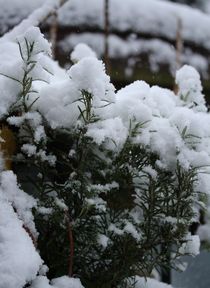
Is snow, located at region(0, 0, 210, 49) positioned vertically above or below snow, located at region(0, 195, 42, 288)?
above

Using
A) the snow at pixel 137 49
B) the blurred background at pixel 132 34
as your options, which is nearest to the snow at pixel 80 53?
the blurred background at pixel 132 34

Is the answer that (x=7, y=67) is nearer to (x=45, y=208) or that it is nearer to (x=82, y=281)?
(x=45, y=208)

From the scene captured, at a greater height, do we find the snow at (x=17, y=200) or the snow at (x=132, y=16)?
the snow at (x=132, y=16)

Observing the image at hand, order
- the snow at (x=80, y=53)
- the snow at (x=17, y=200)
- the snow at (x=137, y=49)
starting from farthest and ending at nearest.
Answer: the snow at (x=137, y=49) < the snow at (x=80, y=53) < the snow at (x=17, y=200)

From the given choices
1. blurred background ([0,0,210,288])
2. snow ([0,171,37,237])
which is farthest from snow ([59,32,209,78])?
snow ([0,171,37,237])

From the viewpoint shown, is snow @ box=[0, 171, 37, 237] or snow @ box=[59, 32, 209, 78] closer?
snow @ box=[0, 171, 37, 237]

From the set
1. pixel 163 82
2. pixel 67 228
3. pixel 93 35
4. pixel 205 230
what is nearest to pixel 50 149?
pixel 67 228

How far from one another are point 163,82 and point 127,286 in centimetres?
232

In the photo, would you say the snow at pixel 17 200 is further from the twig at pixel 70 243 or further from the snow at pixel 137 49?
the snow at pixel 137 49

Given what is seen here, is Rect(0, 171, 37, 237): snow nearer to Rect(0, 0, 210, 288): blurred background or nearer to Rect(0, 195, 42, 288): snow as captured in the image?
Rect(0, 195, 42, 288): snow

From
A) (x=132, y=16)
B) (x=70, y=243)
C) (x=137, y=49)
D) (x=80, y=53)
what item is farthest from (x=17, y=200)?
(x=132, y=16)

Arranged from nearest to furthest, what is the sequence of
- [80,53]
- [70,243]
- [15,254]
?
[15,254] → [70,243] → [80,53]

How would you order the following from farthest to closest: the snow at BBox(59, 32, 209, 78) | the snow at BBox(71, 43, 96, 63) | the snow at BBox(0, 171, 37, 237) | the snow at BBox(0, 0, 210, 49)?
1. the snow at BBox(59, 32, 209, 78)
2. the snow at BBox(0, 0, 210, 49)
3. the snow at BBox(71, 43, 96, 63)
4. the snow at BBox(0, 171, 37, 237)

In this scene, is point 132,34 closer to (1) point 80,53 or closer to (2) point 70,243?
(1) point 80,53
